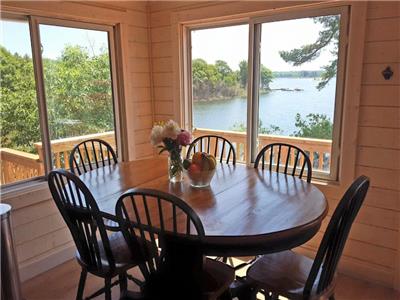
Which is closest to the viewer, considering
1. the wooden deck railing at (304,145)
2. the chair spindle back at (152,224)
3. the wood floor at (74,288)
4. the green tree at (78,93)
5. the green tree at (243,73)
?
the chair spindle back at (152,224)

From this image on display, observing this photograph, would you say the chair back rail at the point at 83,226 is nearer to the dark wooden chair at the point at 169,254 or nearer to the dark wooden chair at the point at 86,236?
the dark wooden chair at the point at 86,236

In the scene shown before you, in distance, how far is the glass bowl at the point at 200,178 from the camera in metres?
1.93

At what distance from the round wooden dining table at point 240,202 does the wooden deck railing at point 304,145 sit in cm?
59

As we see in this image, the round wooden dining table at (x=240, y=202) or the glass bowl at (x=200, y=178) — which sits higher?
the glass bowl at (x=200, y=178)

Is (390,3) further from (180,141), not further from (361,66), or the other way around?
(180,141)

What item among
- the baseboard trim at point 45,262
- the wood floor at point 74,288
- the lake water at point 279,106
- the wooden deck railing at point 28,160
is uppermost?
the lake water at point 279,106

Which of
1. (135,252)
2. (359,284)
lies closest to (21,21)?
(135,252)

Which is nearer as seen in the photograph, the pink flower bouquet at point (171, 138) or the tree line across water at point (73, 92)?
the pink flower bouquet at point (171, 138)

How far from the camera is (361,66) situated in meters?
2.24

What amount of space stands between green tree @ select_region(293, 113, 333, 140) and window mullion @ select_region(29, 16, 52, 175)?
6.75ft

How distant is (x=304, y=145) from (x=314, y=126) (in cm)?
18

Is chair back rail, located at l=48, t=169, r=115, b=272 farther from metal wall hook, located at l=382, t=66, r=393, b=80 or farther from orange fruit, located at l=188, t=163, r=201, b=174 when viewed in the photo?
metal wall hook, located at l=382, t=66, r=393, b=80

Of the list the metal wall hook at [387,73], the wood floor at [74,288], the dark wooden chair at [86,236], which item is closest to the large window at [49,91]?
the wood floor at [74,288]

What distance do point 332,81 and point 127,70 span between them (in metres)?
1.88
